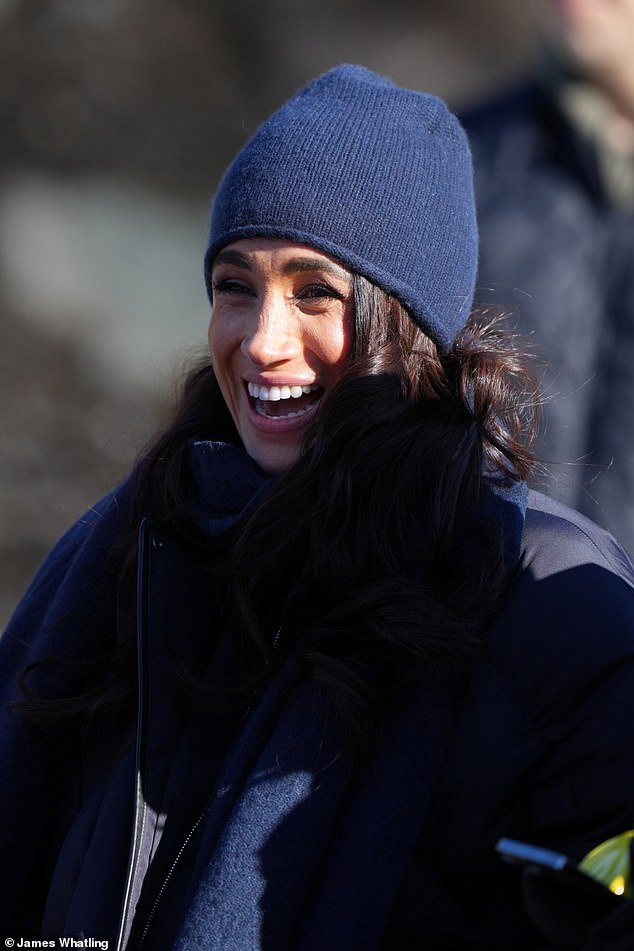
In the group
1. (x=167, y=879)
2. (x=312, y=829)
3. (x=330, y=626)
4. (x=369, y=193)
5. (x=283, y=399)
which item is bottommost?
(x=167, y=879)

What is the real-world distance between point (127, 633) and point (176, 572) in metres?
0.16

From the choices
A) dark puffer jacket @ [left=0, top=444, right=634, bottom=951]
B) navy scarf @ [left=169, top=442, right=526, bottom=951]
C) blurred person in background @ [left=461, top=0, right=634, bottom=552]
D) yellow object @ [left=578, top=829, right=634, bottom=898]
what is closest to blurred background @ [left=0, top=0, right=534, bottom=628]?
blurred person in background @ [left=461, top=0, right=634, bottom=552]

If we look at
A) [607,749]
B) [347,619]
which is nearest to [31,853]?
[347,619]

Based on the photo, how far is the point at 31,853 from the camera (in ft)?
6.48

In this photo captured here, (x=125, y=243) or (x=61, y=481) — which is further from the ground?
(x=125, y=243)

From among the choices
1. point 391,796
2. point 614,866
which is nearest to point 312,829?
point 391,796

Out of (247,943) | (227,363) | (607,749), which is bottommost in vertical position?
(247,943)

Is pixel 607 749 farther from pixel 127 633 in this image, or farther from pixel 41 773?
pixel 41 773

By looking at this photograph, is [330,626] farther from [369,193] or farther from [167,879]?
[369,193]

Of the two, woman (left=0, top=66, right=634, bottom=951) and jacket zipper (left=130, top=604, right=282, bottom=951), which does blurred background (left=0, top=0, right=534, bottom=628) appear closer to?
woman (left=0, top=66, right=634, bottom=951)

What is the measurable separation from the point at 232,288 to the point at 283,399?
0.20 m

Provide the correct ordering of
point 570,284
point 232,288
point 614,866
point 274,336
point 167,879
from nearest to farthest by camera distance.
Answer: point 614,866, point 167,879, point 274,336, point 232,288, point 570,284

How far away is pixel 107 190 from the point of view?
15.7 feet

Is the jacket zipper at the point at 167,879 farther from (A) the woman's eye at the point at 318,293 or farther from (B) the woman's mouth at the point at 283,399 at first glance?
(A) the woman's eye at the point at 318,293
